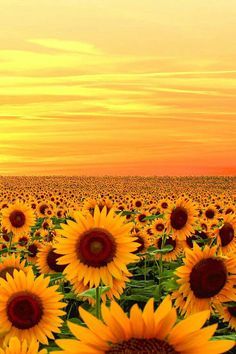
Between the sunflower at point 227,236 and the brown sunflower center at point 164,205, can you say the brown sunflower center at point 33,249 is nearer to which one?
the sunflower at point 227,236

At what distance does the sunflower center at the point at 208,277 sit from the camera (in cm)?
585

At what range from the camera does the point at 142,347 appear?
2459 millimetres

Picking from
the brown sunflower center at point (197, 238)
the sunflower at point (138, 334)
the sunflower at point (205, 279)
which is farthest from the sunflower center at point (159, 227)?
the sunflower at point (138, 334)

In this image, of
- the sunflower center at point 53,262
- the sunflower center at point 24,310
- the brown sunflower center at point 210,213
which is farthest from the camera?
the brown sunflower center at point 210,213

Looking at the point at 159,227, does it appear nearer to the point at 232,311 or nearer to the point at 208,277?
the point at 232,311

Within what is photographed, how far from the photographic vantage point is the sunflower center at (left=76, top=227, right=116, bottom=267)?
6418 millimetres

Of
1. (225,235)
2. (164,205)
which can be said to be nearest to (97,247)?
(225,235)

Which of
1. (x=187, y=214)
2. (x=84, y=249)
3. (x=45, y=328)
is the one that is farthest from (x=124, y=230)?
(x=187, y=214)

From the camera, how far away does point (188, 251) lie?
5.95 meters

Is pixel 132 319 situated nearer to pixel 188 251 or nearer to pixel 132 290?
pixel 188 251

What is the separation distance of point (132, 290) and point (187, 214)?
7.08 ft

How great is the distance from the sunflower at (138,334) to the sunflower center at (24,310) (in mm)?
3145

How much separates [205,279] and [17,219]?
8.56 metres

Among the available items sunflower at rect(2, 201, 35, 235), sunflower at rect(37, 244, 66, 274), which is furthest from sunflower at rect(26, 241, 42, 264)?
sunflower at rect(37, 244, 66, 274)
